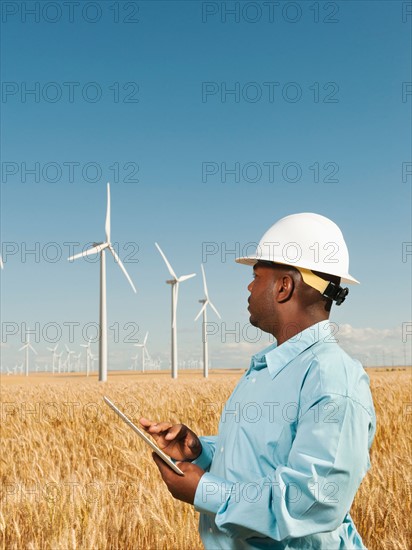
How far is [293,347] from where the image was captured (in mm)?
2850

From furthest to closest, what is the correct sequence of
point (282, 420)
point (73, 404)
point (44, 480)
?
point (73, 404) → point (44, 480) → point (282, 420)

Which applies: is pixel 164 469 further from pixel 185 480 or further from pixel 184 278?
pixel 184 278

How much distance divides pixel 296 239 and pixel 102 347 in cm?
4369

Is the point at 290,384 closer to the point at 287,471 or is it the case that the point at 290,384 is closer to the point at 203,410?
the point at 287,471

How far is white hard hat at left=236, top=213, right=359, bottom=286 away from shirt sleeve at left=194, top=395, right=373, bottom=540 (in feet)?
2.55

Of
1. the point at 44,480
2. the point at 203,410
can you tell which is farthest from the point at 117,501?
the point at 203,410

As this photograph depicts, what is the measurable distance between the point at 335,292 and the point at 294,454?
877 millimetres

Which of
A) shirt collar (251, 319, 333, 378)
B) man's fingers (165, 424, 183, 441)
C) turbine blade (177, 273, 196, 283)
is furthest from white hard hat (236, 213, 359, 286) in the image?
turbine blade (177, 273, 196, 283)

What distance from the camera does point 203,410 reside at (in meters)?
12.4

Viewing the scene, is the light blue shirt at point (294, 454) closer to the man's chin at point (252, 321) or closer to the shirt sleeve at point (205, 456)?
the man's chin at point (252, 321)

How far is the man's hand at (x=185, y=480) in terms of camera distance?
A: 2.66 meters

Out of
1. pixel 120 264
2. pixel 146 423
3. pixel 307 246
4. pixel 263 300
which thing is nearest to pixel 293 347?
pixel 263 300

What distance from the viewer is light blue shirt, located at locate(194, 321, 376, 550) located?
7.91 feet

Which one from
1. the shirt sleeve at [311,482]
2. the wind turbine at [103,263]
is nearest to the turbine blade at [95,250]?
the wind turbine at [103,263]
